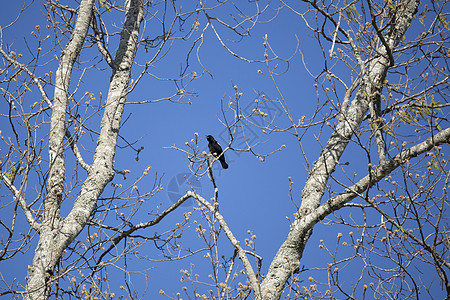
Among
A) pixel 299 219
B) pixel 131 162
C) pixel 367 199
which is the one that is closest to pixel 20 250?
pixel 299 219

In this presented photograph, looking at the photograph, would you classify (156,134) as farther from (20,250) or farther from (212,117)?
(20,250)

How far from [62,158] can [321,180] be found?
7.32 feet

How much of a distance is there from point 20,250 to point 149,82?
94.8 metres

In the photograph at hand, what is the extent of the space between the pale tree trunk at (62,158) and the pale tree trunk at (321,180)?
166 cm

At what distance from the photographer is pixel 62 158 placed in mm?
4016

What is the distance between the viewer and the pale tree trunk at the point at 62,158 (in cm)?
361

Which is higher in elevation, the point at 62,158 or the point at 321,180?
the point at 62,158

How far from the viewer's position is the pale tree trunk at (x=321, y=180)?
3.59m

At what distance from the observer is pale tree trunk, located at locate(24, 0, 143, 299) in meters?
3.61

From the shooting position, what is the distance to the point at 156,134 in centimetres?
9669

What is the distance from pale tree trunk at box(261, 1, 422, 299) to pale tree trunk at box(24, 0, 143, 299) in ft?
5.45

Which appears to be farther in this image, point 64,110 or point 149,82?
point 149,82

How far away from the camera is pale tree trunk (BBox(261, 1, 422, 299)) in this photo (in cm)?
359

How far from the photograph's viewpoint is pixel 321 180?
396cm
